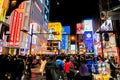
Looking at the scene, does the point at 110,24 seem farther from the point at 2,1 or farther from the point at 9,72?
the point at 9,72

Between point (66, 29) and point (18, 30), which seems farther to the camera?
point (66, 29)

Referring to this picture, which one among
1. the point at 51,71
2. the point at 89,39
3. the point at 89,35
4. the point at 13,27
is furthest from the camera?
the point at 89,35

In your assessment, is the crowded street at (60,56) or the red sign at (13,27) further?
the red sign at (13,27)

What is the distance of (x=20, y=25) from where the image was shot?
26984 millimetres

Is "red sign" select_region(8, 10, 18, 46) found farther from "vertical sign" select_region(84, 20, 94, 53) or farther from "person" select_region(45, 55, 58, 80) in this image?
"person" select_region(45, 55, 58, 80)

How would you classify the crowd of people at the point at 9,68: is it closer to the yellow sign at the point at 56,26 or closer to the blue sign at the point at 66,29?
the blue sign at the point at 66,29

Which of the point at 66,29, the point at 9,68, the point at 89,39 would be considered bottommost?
the point at 9,68

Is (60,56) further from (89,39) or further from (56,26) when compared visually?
(56,26)

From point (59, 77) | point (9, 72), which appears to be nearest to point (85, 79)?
point (59, 77)

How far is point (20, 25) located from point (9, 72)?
60.5ft

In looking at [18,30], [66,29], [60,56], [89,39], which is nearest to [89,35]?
[89,39]

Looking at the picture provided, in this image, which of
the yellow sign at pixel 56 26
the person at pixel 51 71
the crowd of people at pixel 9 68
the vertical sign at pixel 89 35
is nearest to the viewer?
the person at pixel 51 71

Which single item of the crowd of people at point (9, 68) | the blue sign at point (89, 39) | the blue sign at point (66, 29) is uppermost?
the blue sign at point (66, 29)

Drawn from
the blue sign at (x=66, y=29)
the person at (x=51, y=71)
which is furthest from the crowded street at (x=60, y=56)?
the blue sign at (x=66, y=29)
